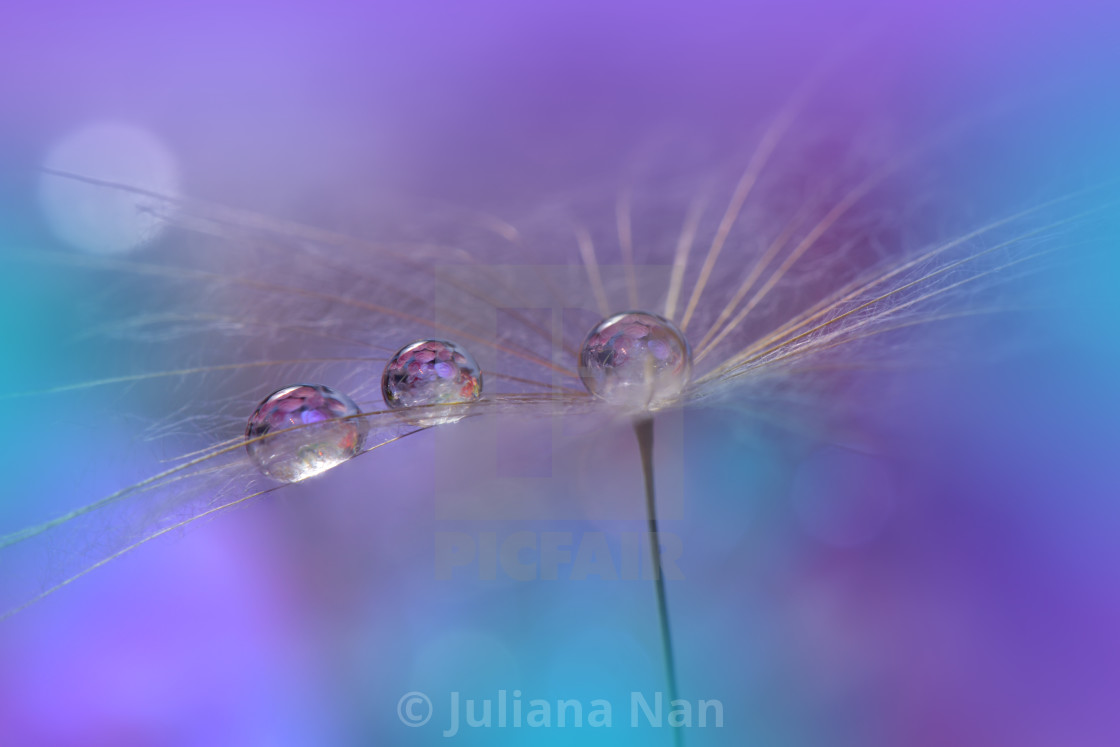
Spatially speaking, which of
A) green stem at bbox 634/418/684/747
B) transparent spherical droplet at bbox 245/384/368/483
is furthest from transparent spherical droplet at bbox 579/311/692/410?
transparent spherical droplet at bbox 245/384/368/483

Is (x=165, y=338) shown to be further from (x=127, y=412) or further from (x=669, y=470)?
(x=669, y=470)

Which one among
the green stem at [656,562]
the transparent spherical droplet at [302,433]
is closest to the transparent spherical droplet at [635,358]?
the green stem at [656,562]

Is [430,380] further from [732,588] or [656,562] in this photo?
[732,588]

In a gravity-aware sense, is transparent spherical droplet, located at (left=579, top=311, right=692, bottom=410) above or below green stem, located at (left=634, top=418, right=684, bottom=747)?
above

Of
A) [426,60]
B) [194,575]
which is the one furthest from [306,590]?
[426,60]

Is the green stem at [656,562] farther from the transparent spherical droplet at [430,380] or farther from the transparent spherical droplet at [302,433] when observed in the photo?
the transparent spherical droplet at [302,433]

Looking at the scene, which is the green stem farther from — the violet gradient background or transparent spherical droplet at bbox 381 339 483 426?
the violet gradient background
